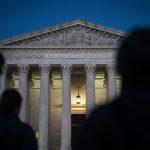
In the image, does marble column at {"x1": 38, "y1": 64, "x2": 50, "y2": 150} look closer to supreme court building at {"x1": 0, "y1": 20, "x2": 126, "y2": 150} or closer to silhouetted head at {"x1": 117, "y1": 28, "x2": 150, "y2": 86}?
supreme court building at {"x1": 0, "y1": 20, "x2": 126, "y2": 150}

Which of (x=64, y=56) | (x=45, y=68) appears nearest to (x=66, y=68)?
(x=64, y=56)

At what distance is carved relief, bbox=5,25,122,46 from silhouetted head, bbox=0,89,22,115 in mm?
33051

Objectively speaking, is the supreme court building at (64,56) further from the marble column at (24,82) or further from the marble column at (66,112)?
the marble column at (66,112)

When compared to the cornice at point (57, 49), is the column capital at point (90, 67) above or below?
below

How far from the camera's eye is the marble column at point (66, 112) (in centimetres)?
3453

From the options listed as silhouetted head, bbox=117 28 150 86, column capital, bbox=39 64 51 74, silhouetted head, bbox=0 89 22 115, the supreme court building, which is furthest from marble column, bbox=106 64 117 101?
silhouetted head, bbox=117 28 150 86

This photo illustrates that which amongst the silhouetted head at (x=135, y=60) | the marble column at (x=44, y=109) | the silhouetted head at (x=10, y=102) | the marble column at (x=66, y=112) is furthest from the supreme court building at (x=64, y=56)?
the silhouetted head at (x=135, y=60)

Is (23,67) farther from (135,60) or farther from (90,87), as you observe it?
(135,60)

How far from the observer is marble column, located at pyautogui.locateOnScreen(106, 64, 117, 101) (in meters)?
36.4

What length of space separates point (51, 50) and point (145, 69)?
3536cm

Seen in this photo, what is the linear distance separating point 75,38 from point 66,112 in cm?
861

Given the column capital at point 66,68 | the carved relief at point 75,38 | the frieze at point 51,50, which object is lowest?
the column capital at point 66,68

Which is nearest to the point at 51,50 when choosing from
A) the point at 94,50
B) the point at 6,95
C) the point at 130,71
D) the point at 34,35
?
the point at 34,35

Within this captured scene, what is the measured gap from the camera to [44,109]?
3550cm
